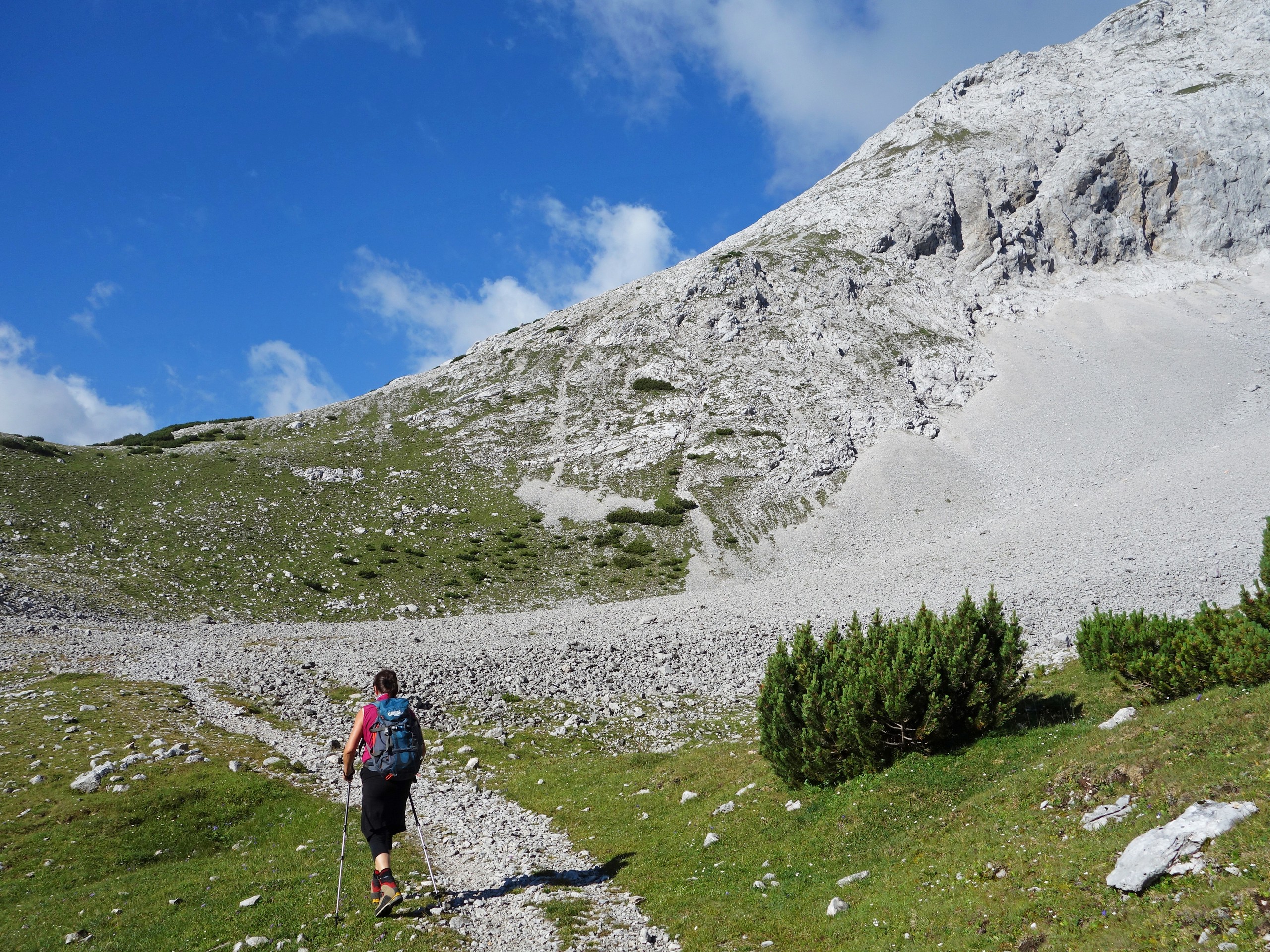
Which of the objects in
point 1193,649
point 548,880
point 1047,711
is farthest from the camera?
point 1047,711

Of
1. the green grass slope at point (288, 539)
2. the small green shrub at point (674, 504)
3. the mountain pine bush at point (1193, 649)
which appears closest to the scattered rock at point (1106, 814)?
the mountain pine bush at point (1193, 649)

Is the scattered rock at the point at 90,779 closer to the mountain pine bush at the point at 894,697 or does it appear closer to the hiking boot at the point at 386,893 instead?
the hiking boot at the point at 386,893

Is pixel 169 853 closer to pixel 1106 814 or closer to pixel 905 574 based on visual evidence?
pixel 1106 814

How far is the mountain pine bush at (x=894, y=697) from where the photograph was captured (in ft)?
47.3

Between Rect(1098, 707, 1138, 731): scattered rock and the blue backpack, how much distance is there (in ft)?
44.8

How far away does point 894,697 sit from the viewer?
1421 cm

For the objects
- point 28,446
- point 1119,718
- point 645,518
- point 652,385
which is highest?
point 652,385

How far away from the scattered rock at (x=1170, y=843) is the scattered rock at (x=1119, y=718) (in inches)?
209

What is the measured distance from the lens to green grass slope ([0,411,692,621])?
53938 mm

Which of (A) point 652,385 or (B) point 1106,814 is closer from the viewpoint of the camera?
(B) point 1106,814

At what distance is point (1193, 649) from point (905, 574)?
46.7 metres

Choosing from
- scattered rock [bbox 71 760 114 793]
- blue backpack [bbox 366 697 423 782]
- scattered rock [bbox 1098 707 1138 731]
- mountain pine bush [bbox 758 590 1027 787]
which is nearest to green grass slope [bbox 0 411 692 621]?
scattered rock [bbox 71 760 114 793]

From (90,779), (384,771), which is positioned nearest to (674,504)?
(90,779)

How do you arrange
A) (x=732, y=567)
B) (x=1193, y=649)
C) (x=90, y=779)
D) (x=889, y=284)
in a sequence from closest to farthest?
(x=1193, y=649)
(x=90, y=779)
(x=732, y=567)
(x=889, y=284)
